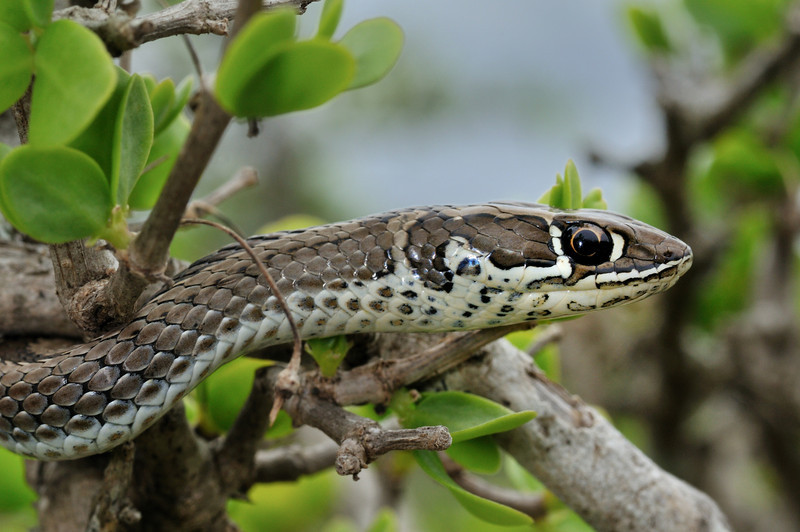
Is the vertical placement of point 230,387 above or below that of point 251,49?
below

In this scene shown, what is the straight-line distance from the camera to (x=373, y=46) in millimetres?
1342

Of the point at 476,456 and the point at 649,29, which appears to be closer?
the point at 476,456

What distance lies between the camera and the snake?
1664 millimetres

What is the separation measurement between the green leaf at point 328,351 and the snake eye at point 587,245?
0.62 meters

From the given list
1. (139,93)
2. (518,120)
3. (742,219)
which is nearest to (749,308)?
(742,219)

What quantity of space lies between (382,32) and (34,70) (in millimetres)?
574

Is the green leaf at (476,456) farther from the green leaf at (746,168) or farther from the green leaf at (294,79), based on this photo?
the green leaf at (746,168)

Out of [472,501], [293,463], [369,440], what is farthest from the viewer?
[293,463]

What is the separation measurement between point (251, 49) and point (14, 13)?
506 mm

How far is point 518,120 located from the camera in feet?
29.8

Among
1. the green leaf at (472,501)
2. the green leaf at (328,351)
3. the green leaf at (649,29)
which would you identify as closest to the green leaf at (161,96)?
the green leaf at (328,351)

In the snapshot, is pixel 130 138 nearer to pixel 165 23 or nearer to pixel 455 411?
pixel 165 23

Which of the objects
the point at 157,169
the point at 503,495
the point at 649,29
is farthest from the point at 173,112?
the point at 649,29

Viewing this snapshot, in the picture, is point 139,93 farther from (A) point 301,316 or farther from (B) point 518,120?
(B) point 518,120
